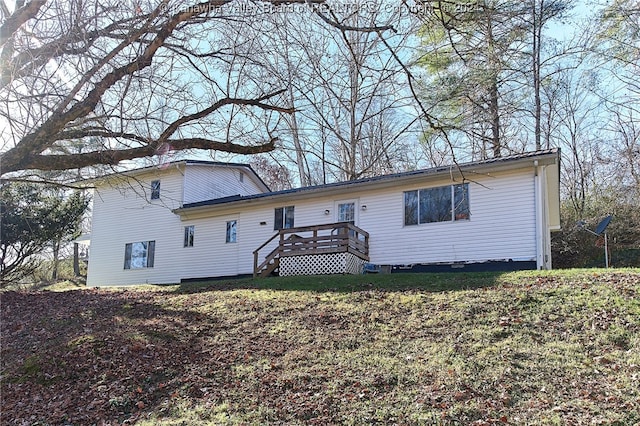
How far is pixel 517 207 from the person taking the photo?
45.2ft

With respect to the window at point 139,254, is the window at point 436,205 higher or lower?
higher

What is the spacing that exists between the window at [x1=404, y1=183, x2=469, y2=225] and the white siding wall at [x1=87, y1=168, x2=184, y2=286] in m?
9.49

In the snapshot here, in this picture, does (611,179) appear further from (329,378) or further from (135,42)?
(135,42)

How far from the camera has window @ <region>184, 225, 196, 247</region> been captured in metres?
19.8

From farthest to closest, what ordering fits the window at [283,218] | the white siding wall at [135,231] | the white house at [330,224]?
the white siding wall at [135,231], the window at [283,218], the white house at [330,224]

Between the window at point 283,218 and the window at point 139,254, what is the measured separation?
6.06 meters

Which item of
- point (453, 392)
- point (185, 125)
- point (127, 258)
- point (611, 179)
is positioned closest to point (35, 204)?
point (127, 258)

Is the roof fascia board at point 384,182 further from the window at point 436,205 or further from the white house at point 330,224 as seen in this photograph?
the window at point 436,205

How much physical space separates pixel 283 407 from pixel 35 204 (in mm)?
17480

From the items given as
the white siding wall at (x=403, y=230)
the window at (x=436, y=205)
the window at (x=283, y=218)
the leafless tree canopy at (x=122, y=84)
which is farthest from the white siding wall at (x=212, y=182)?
the leafless tree canopy at (x=122, y=84)

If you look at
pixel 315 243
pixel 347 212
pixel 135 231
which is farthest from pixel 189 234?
pixel 347 212

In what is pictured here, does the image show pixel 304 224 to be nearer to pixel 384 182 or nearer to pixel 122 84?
pixel 384 182

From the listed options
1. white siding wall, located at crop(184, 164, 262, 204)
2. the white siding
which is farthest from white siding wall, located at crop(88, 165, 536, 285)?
white siding wall, located at crop(184, 164, 262, 204)

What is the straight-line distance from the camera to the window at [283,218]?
57.9 ft
